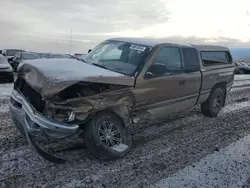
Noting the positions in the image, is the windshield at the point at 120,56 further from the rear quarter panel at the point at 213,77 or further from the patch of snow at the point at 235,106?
the patch of snow at the point at 235,106

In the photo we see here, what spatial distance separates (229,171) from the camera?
4.44m

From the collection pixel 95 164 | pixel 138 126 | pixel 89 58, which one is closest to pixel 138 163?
pixel 95 164

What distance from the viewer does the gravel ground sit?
3.86 m

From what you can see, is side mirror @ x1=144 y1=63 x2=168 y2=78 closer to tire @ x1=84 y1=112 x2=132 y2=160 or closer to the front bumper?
tire @ x1=84 y1=112 x2=132 y2=160

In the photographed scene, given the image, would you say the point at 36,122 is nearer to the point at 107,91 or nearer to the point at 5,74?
the point at 107,91

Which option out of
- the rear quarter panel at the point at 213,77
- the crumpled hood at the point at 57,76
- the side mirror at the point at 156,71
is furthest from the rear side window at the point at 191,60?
the crumpled hood at the point at 57,76

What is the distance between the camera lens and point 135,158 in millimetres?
4695

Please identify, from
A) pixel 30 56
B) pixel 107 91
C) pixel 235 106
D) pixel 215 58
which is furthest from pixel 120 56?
pixel 30 56

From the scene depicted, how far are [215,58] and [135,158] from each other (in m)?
4.08

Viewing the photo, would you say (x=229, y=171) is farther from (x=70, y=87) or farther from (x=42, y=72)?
(x=42, y=72)

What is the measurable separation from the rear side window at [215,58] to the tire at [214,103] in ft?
2.42

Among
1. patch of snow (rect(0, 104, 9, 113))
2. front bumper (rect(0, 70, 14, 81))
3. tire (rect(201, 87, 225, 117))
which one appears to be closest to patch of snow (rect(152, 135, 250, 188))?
tire (rect(201, 87, 225, 117))

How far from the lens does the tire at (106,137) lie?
4.34 metres

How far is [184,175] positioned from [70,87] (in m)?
2.07
